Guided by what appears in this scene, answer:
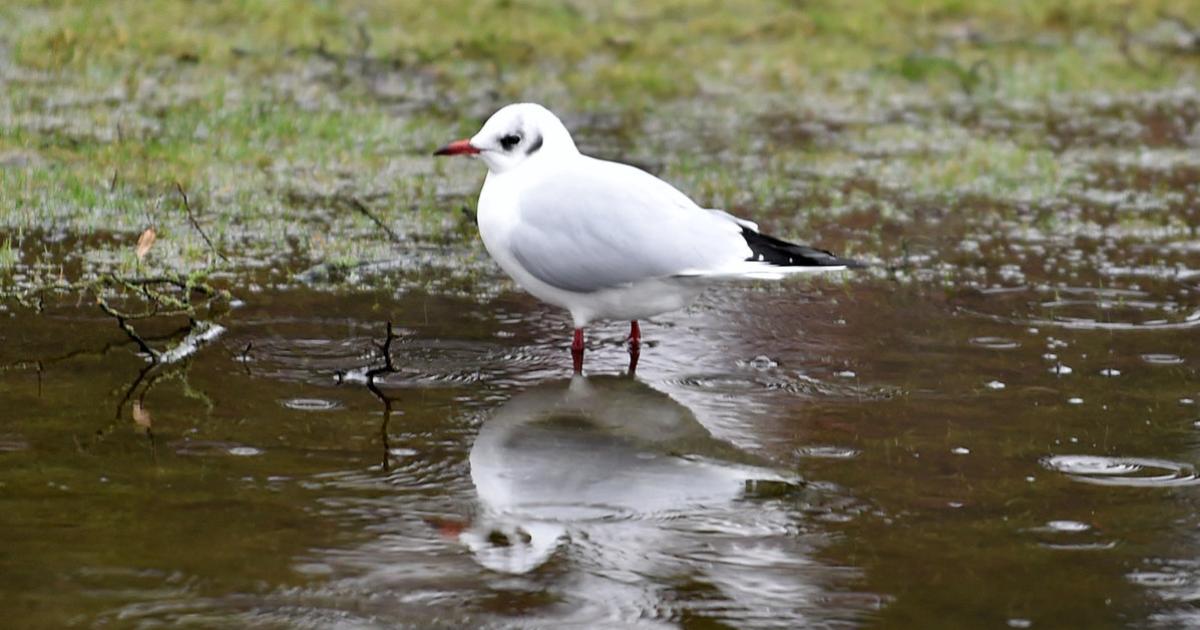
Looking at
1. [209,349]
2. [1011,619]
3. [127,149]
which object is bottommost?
[1011,619]

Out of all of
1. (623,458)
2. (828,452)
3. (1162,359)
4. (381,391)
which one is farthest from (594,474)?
(1162,359)

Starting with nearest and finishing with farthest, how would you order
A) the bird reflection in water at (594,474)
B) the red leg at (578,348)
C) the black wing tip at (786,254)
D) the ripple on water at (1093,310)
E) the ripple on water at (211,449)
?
the bird reflection in water at (594,474)
the ripple on water at (211,449)
the black wing tip at (786,254)
the red leg at (578,348)
the ripple on water at (1093,310)

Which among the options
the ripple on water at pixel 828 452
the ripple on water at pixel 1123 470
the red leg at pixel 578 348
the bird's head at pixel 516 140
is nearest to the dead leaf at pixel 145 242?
the bird's head at pixel 516 140

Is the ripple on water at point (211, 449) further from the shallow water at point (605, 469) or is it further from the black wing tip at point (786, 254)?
the black wing tip at point (786, 254)

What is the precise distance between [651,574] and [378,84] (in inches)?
369

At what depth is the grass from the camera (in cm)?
861

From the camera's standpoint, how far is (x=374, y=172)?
961cm

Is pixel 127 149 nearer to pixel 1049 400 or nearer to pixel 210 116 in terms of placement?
pixel 210 116

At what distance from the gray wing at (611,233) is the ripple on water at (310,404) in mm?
918

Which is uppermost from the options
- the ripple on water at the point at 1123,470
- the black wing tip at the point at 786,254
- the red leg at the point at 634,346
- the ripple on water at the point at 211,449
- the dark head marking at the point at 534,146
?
the dark head marking at the point at 534,146

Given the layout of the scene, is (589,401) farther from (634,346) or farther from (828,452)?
(828,452)

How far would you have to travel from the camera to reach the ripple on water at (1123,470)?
4.80 m

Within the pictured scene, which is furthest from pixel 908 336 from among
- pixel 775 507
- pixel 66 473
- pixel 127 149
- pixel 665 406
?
pixel 127 149

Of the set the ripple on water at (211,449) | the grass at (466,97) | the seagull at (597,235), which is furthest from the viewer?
the grass at (466,97)
